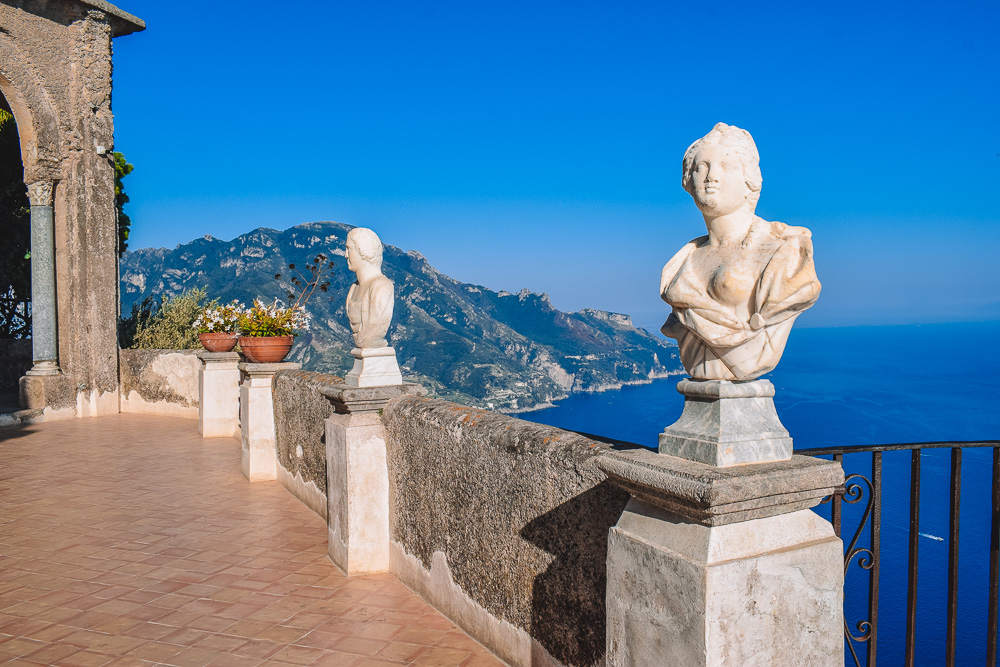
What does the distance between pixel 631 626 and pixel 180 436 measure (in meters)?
8.41

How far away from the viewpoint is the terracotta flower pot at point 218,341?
8320 millimetres

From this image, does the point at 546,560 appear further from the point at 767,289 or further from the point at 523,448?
the point at 767,289

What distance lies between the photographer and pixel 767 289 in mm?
1771

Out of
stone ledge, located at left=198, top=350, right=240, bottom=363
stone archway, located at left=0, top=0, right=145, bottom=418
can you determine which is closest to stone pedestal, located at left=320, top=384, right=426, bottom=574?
stone ledge, located at left=198, top=350, right=240, bottom=363

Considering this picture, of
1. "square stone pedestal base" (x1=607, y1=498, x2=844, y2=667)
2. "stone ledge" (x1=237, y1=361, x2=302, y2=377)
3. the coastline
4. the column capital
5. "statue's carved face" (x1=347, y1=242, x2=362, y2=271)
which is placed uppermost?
the column capital

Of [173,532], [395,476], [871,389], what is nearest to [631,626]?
→ [395,476]

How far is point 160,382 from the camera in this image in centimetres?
1066

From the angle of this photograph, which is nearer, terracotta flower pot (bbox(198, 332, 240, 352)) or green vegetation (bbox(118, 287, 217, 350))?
terracotta flower pot (bbox(198, 332, 240, 352))

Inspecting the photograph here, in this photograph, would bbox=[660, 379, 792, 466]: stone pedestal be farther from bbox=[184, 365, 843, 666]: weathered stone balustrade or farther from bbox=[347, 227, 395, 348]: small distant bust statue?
bbox=[347, 227, 395, 348]: small distant bust statue

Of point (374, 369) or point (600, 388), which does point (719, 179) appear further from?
point (600, 388)

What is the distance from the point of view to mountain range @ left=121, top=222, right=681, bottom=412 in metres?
46.8

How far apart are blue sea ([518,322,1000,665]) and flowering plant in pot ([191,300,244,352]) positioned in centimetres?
426

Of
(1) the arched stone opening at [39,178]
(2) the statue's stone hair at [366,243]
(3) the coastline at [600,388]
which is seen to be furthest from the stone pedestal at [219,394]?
(3) the coastline at [600,388]

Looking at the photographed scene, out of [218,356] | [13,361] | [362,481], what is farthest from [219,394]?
[13,361]
